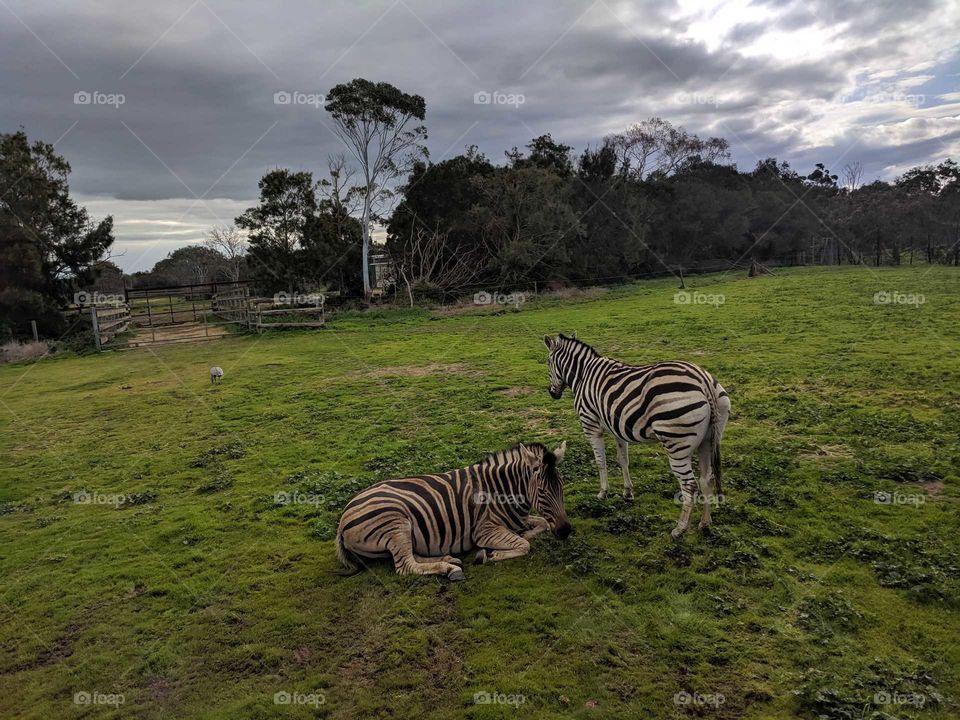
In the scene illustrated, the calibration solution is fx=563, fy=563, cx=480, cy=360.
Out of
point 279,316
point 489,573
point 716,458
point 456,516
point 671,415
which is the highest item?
point 279,316

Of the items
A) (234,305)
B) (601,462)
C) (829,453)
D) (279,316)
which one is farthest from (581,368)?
(234,305)

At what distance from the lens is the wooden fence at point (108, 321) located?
21672 millimetres

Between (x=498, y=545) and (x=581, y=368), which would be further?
(x=581, y=368)

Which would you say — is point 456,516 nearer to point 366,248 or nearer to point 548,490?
point 548,490

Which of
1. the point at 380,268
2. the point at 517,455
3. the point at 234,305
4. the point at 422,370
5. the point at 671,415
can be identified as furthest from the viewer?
the point at 380,268

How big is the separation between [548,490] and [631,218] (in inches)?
1596

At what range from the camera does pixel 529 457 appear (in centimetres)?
570

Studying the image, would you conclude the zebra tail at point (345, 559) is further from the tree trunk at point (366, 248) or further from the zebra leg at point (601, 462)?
the tree trunk at point (366, 248)

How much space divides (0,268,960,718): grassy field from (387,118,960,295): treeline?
22.6m

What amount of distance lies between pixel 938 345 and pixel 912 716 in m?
12.5

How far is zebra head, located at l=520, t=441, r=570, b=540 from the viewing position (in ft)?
18.1

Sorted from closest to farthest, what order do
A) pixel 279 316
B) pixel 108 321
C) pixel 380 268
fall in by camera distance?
pixel 108 321
pixel 279 316
pixel 380 268

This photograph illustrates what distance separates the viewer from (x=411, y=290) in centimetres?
3188

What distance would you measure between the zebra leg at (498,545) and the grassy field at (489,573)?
0.17 meters
